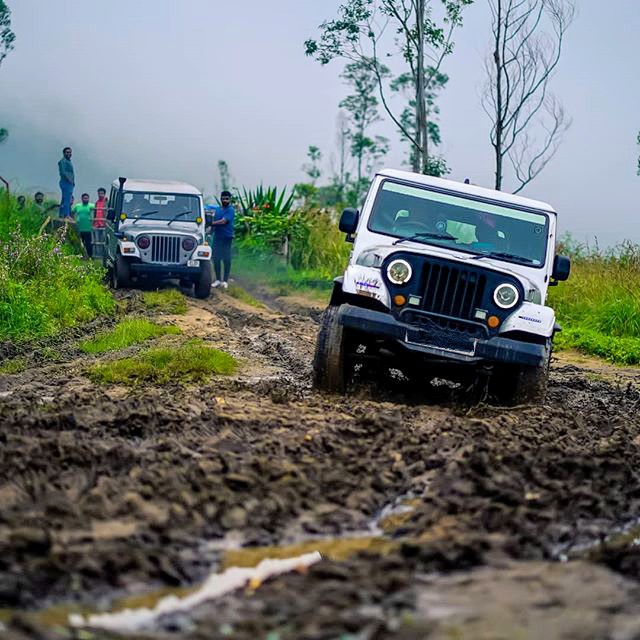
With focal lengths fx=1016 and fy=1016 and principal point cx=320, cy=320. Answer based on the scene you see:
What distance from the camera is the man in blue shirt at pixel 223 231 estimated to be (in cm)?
1959

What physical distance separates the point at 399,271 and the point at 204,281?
10569 millimetres

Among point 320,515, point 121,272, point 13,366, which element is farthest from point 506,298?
point 121,272

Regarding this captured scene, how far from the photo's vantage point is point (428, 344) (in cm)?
802

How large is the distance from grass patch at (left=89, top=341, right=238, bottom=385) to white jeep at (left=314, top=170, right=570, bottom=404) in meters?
1.49

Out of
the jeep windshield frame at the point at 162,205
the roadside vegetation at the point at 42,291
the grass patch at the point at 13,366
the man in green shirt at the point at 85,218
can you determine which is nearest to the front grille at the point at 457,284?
the grass patch at the point at 13,366

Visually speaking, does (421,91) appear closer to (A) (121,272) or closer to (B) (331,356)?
(A) (121,272)

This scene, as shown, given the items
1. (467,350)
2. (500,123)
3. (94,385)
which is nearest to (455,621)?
(467,350)

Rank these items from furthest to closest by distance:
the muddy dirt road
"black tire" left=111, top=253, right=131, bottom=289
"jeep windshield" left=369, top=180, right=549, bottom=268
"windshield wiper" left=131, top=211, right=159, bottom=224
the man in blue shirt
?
1. the man in blue shirt
2. "windshield wiper" left=131, top=211, right=159, bottom=224
3. "black tire" left=111, top=253, right=131, bottom=289
4. "jeep windshield" left=369, top=180, right=549, bottom=268
5. the muddy dirt road

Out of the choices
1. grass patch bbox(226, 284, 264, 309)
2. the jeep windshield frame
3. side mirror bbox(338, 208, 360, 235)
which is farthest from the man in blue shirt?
side mirror bbox(338, 208, 360, 235)

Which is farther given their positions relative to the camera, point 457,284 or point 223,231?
point 223,231

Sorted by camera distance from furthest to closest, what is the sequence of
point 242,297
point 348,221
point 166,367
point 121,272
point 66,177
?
1. point 66,177
2. point 242,297
3. point 121,272
4. point 166,367
5. point 348,221

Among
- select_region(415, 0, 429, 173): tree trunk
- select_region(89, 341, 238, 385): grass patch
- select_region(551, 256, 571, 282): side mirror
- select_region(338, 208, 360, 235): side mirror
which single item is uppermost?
select_region(415, 0, 429, 173): tree trunk

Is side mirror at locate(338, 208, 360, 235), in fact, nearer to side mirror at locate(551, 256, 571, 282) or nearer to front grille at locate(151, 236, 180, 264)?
side mirror at locate(551, 256, 571, 282)

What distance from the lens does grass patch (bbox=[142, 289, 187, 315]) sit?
51.5ft
